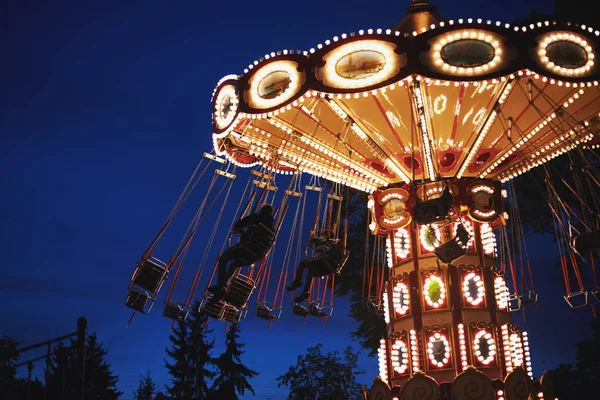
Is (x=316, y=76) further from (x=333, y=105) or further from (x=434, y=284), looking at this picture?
(x=434, y=284)

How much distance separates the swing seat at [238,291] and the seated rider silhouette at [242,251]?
928 mm

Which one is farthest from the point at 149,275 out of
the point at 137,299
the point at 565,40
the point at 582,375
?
the point at 582,375

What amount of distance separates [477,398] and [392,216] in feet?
13.0

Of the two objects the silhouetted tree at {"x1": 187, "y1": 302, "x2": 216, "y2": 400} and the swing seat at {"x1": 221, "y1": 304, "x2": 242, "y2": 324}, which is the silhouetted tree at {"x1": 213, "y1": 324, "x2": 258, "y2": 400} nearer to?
the silhouetted tree at {"x1": 187, "y1": 302, "x2": 216, "y2": 400}

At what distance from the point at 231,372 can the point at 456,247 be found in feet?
78.1

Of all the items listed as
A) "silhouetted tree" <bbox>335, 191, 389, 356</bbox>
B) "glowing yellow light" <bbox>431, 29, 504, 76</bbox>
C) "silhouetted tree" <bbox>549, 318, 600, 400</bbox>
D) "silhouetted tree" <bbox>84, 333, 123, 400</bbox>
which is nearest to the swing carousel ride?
"glowing yellow light" <bbox>431, 29, 504, 76</bbox>

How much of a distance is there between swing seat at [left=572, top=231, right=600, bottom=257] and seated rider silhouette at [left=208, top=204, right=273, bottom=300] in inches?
204

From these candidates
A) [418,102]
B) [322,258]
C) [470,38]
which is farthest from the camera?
[322,258]

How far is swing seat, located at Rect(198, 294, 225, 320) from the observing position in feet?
42.2

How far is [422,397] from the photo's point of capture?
38.3ft

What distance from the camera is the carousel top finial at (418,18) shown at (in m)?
14.1

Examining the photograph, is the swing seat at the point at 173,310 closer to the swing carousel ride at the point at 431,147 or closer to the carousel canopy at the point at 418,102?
the swing carousel ride at the point at 431,147

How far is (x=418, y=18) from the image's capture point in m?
14.3

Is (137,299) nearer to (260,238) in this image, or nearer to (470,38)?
(260,238)
